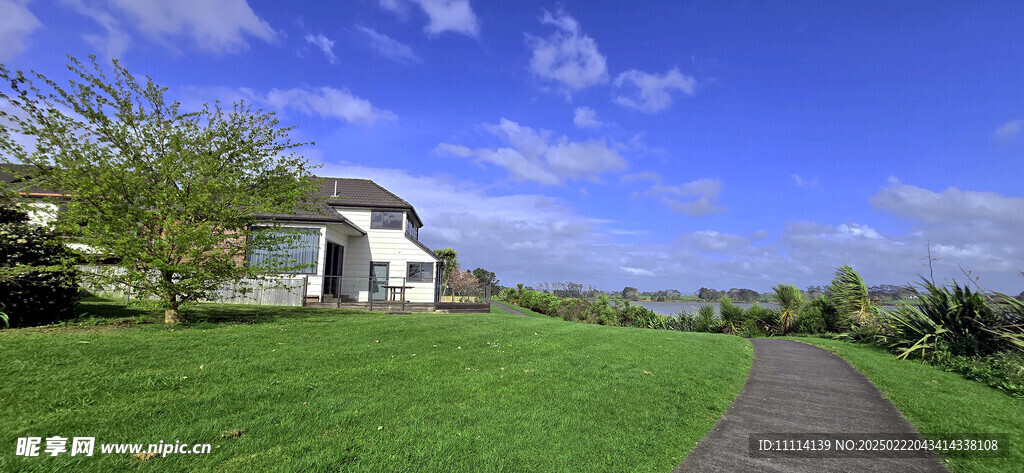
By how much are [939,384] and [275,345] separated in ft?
37.3

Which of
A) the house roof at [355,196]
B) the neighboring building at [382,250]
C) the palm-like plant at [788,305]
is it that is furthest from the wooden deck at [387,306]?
the palm-like plant at [788,305]

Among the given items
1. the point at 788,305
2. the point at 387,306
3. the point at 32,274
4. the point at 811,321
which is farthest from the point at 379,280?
the point at 811,321

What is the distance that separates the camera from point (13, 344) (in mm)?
6586

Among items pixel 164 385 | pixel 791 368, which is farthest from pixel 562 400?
pixel 791 368

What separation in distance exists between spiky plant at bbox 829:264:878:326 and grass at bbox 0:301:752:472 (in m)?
9.71

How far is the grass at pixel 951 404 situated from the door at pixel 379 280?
19.8 meters

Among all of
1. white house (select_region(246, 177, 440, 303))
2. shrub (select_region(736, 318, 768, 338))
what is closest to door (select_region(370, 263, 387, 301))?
white house (select_region(246, 177, 440, 303))

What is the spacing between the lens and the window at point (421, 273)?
24047 mm

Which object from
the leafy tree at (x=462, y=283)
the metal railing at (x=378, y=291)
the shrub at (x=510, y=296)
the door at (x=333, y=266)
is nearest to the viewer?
the metal railing at (x=378, y=291)

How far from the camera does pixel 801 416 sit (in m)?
5.79

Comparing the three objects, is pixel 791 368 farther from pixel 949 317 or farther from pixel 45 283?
pixel 45 283

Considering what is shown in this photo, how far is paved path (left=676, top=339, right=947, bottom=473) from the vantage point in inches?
169

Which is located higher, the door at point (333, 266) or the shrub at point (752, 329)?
the door at point (333, 266)

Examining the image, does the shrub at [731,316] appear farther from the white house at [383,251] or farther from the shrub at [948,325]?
the white house at [383,251]
